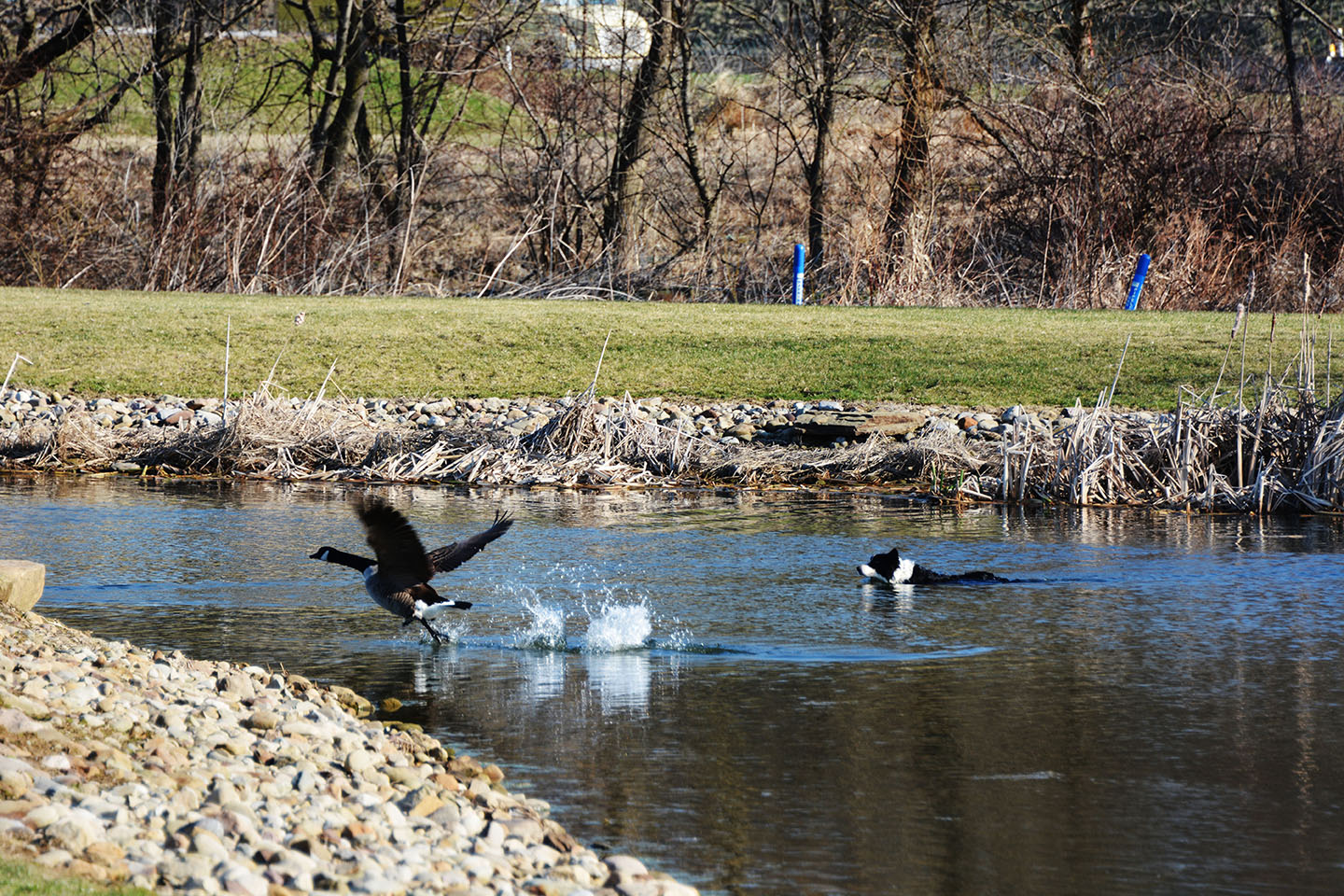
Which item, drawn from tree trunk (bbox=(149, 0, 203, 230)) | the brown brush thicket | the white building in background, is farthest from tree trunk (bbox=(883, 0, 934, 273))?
tree trunk (bbox=(149, 0, 203, 230))

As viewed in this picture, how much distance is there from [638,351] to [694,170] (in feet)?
34.1

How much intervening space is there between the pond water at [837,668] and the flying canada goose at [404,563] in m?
0.18

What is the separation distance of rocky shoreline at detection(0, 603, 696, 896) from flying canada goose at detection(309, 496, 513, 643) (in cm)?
87

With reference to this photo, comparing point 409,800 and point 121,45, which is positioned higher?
point 121,45

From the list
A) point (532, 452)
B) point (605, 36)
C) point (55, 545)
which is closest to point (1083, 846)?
point (55, 545)

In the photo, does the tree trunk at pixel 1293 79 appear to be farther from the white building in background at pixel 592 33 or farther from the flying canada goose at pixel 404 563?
the flying canada goose at pixel 404 563

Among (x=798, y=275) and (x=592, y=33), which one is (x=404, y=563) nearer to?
(x=798, y=275)

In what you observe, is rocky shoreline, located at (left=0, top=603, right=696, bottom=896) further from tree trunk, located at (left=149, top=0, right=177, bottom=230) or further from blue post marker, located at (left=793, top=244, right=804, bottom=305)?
tree trunk, located at (left=149, top=0, right=177, bottom=230)

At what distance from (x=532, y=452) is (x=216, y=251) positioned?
10956mm

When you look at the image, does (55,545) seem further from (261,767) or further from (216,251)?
(216,251)

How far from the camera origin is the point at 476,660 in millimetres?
6512

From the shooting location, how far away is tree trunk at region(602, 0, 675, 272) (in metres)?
24.8

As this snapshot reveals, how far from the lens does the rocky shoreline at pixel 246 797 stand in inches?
140

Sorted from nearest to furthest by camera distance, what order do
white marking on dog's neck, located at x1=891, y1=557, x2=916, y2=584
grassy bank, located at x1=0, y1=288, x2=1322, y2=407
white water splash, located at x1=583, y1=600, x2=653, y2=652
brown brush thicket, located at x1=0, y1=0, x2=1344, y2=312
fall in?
white water splash, located at x1=583, y1=600, x2=653, y2=652 → white marking on dog's neck, located at x1=891, y1=557, x2=916, y2=584 → grassy bank, located at x1=0, y1=288, x2=1322, y2=407 → brown brush thicket, located at x1=0, y1=0, x2=1344, y2=312
